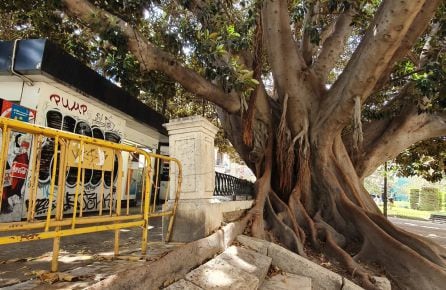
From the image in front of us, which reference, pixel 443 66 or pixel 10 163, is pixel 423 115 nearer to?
pixel 443 66

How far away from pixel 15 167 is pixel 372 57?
22.8 feet

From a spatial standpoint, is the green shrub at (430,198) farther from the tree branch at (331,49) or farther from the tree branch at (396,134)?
the tree branch at (331,49)

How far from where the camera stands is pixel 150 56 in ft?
19.3

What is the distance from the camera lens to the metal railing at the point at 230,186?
6387 mm

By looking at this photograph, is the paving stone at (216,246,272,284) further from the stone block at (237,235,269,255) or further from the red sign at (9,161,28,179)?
the red sign at (9,161,28,179)

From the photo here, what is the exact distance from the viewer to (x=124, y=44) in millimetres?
5547

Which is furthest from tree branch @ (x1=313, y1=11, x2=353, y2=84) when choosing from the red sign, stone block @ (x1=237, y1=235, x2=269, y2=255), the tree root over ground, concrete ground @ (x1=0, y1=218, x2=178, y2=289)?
the red sign

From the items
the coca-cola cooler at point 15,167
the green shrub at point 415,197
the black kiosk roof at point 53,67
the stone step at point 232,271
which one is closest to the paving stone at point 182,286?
the stone step at point 232,271

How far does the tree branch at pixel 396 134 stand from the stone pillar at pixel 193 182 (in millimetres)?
5305

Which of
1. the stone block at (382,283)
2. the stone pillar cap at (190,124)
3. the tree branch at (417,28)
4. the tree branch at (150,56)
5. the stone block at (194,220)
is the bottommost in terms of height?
the stone block at (382,283)

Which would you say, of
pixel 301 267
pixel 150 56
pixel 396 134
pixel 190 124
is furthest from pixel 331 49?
pixel 301 267

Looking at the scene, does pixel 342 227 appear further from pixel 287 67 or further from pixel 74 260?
pixel 74 260

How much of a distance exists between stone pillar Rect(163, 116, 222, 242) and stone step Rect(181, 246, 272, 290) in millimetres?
581

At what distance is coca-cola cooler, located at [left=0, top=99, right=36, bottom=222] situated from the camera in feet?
20.3
